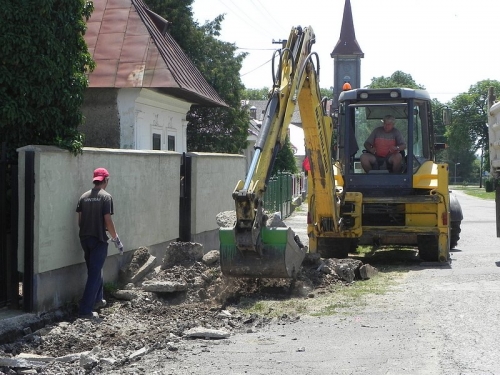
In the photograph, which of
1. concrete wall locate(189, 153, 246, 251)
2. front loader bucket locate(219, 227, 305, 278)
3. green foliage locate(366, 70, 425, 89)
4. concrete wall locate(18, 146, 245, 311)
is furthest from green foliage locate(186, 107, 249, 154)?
green foliage locate(366, 70, 425, 89)

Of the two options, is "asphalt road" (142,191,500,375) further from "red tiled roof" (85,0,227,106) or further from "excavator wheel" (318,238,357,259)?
"red tiled roof" (85,0,227,106)

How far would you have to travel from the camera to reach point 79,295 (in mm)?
9680

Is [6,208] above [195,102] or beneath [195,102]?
beneath

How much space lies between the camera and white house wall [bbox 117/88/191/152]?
55.6 ft

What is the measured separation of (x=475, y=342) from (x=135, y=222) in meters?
5.68

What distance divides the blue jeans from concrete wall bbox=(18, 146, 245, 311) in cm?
24

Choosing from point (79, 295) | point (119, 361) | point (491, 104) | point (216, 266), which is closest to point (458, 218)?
point (491, 104)

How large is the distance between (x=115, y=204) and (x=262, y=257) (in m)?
2.30

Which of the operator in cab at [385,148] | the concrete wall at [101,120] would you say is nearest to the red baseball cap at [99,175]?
the operator in cab at [385,148]

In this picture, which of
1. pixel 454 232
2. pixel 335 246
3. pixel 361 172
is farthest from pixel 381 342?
pixel 454 232

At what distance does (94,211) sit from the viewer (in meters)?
9.23

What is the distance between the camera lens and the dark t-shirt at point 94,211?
9219 mm

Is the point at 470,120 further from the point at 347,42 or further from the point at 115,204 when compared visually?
the point at 115,204

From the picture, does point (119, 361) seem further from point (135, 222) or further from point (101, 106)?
point (101, 106)
